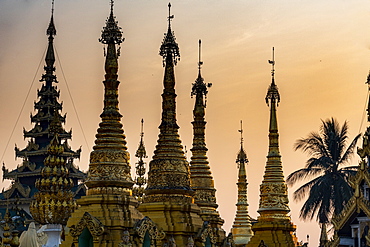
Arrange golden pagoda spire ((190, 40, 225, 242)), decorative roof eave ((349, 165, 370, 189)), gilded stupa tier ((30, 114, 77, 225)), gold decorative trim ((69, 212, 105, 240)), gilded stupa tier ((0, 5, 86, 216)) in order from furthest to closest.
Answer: gilded stupa tier ((0, 5, 86, 216)) → decorative roof eave ((349, 165, 370, 189)) → golden pagoda spire ((190, 40, 225, 242)) → gilded stupa tier ((30, 114, 77, 225)) → gold decorative trim ((69, 212, 105, 240))

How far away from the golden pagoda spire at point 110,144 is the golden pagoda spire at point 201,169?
7.51 metres

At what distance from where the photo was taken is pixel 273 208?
39906 mm

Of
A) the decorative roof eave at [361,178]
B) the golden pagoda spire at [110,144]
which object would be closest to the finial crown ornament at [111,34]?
the golden pagoda spire at [110,144]

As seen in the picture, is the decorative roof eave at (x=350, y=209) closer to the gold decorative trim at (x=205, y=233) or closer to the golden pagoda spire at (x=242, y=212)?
the golden pagoda spire at (x=242, y=212)

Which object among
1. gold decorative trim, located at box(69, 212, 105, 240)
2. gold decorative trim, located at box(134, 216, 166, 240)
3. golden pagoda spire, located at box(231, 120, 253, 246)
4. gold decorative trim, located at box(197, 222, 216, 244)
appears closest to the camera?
gold decorative trim, located at box(69, 212, 105, 240)

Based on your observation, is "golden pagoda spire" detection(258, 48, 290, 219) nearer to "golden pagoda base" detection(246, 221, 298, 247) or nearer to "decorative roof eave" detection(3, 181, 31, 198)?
"golden pagoda base" detection(246, 221, 298, 247)

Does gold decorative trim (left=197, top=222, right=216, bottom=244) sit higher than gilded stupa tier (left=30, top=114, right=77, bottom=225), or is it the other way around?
gilded stupa tier (left=30, top=114, right=77, bottom=225)

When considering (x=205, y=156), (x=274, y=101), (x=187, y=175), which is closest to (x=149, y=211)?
(x=187, y=175)

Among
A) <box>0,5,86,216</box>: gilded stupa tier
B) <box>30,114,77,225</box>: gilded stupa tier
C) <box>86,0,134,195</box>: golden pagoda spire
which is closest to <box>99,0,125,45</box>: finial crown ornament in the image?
<box>86,0,134,195</box>: golden pagoda spire

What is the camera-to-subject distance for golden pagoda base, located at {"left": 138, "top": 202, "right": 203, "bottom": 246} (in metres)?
31.7

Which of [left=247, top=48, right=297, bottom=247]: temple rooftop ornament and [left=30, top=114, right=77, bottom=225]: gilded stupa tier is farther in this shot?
[left=247, top=48, right=297, bottom=247]: temple rooftop ornament

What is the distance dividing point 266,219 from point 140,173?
26.1 feet

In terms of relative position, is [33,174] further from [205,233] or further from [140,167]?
[205,233]

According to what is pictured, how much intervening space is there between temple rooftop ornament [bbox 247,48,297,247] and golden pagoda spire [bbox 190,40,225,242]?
2268mm
